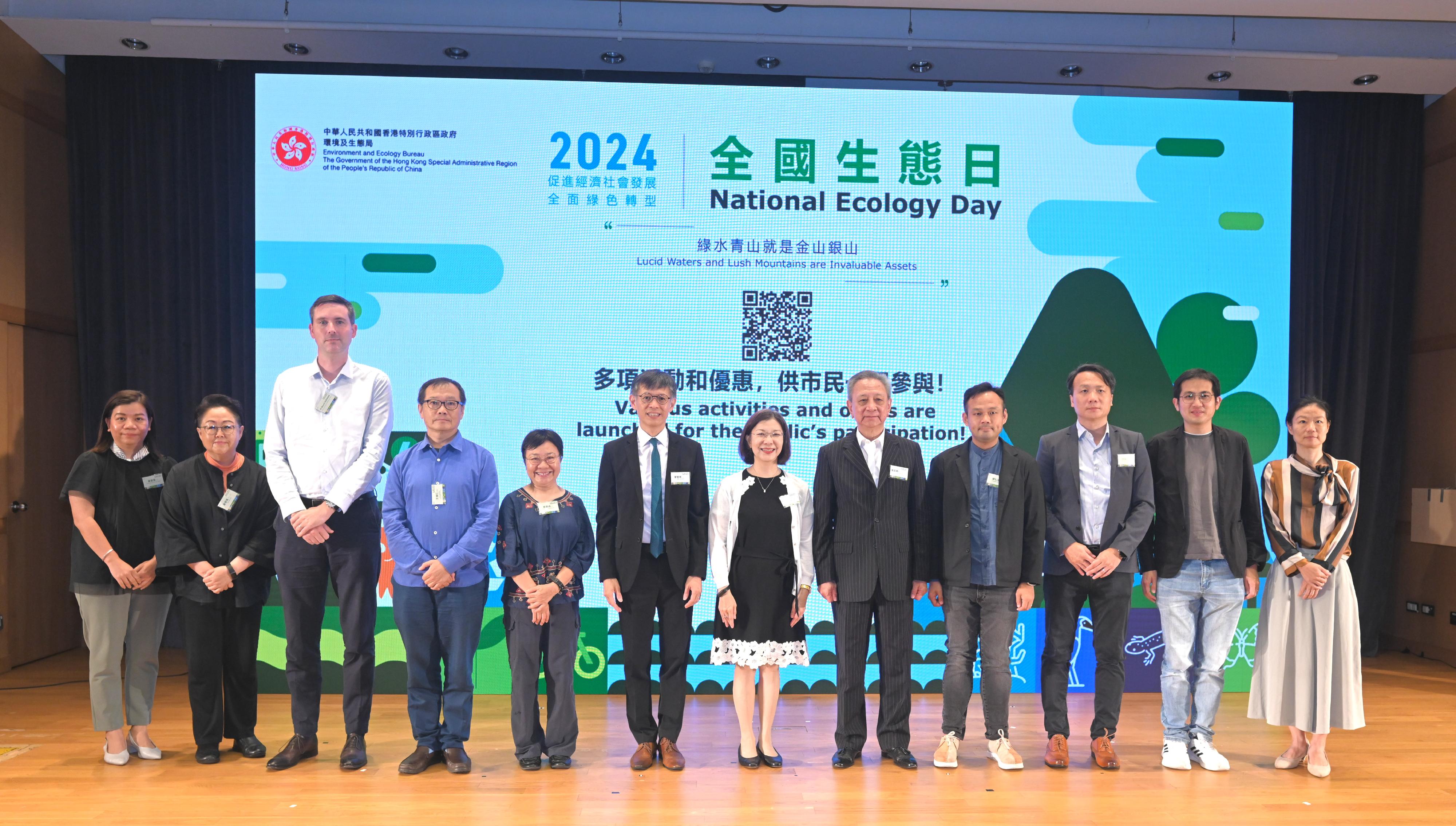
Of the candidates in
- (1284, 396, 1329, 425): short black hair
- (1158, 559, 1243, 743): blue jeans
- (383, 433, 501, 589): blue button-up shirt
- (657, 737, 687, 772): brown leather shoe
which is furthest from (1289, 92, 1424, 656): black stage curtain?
(383, 433, 501, 589): blue button-up shirt

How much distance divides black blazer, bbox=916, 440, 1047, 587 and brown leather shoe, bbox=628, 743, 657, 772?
3.87 feet

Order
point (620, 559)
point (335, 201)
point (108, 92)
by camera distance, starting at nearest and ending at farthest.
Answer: point (620, 559)
point (335, 201)
point (108, 92)

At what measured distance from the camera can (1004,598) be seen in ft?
11.0

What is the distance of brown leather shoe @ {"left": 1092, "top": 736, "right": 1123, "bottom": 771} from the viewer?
3422 millimetres

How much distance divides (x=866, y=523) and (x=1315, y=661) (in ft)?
5.56

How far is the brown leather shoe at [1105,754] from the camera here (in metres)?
3.42

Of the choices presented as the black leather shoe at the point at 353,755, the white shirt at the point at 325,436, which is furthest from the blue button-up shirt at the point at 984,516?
the black leather shoe at the point at 353,755

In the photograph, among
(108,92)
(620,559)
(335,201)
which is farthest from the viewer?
(108,92)

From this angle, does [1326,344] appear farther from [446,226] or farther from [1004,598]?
[446,226]

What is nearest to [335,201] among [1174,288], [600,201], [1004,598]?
[600,201]

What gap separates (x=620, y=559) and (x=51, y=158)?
4552mm

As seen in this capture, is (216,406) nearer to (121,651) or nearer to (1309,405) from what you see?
(121,651)

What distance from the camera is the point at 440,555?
326 centimetres

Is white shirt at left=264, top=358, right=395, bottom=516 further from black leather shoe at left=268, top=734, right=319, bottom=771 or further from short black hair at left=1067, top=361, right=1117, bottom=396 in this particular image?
short black hair at left=1067, top=361, right=1117, bottom=396
